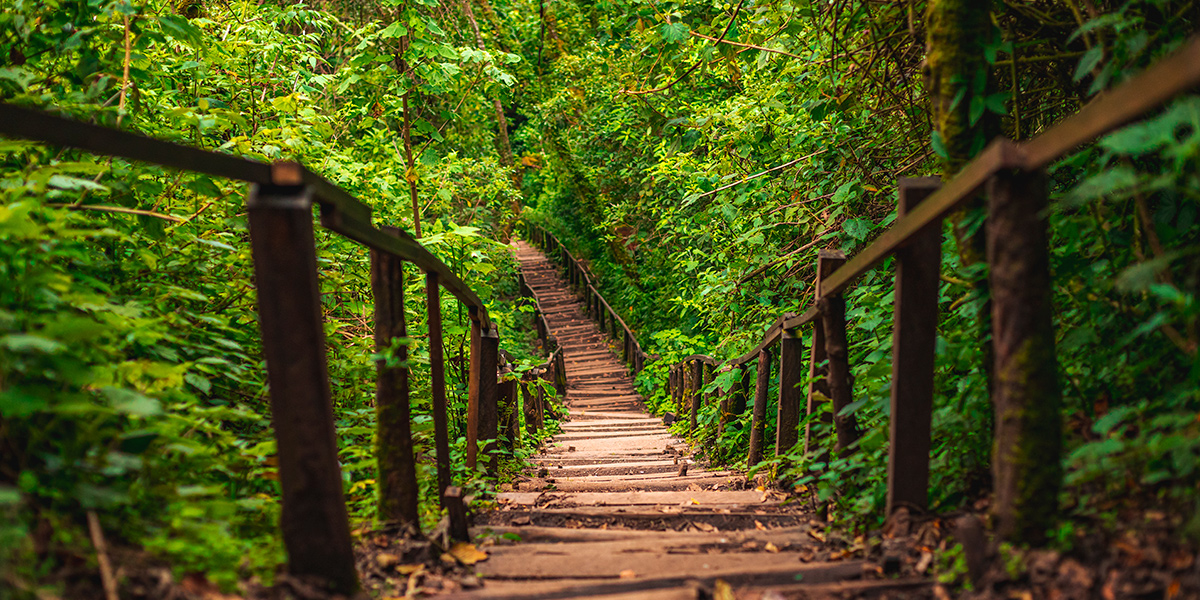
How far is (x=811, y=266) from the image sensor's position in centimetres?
489

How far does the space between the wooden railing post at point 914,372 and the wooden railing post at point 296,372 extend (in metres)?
1.71

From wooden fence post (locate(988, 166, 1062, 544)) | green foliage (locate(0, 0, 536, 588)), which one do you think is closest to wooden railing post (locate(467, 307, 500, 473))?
green foliage (locate(0, 0, 536, 588))

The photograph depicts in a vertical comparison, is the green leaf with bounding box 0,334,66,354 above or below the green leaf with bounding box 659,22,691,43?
below

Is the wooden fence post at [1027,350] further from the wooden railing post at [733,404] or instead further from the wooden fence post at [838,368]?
the wooden railing post at [733,404]

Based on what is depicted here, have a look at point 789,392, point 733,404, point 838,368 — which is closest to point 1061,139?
point 838,368

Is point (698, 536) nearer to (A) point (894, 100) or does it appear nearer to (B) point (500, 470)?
(B) point (500, 470)

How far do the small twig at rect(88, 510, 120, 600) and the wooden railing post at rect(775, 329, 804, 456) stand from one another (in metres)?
3.32

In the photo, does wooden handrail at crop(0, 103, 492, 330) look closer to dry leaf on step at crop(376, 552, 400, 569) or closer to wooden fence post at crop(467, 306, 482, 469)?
dry leaf on step at crop(376, 552, 400, 569)

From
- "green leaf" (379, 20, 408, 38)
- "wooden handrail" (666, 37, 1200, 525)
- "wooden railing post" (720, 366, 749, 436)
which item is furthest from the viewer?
"wooden railing post" (720, 366, 749, 436)

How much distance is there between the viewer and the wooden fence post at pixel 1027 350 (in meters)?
1.63

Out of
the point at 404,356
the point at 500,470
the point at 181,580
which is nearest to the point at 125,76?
the point at 404,356

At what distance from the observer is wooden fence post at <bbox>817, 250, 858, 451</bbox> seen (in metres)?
2.83

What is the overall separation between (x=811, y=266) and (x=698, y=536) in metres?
2.73

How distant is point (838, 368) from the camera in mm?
2936
